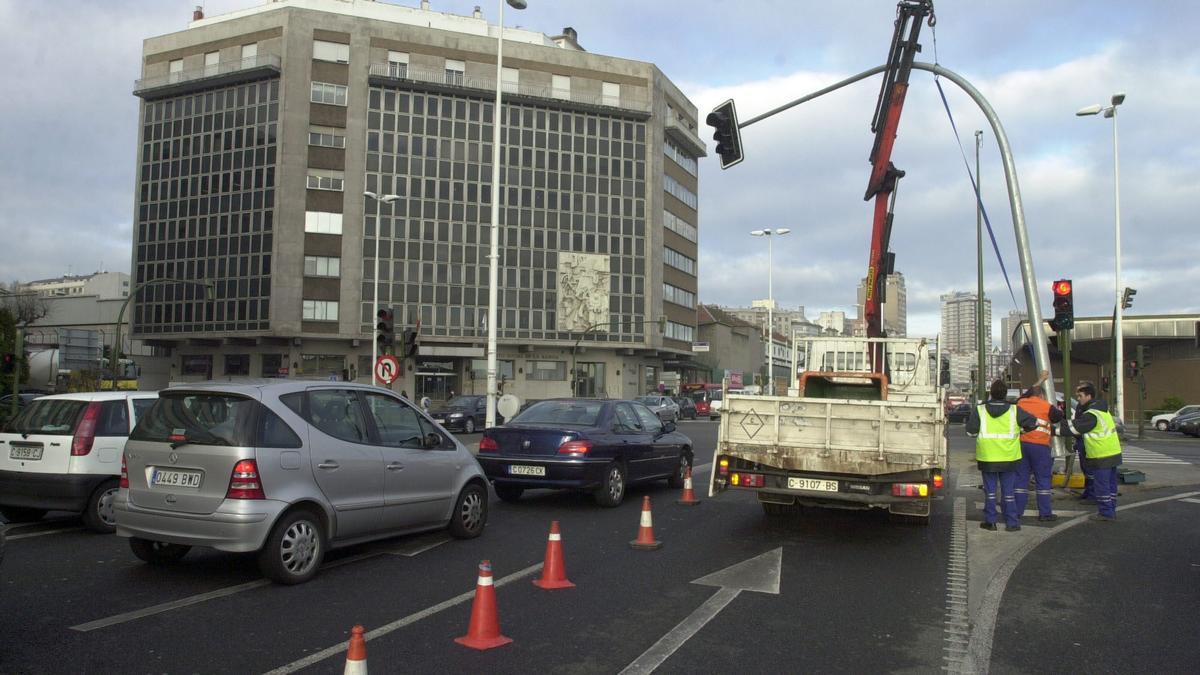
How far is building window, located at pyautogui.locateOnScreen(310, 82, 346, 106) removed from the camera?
54750 millimetres

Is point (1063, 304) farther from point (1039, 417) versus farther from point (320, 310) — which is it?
point (320, 310)

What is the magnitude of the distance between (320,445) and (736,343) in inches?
3618

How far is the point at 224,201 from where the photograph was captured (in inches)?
2207

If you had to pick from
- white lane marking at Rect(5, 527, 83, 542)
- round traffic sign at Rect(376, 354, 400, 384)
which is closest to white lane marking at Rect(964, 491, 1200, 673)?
white lane marking at Rect(5, 527, 83, 542)

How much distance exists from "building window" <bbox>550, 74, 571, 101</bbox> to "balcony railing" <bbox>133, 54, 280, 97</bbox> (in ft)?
58.9

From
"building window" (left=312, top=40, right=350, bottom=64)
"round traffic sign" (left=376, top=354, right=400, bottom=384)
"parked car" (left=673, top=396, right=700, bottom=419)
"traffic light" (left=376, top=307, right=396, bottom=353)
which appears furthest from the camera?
"building window" (left=312, top=40, right=350, bottom=64)

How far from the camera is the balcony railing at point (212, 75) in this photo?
5372 centimetres

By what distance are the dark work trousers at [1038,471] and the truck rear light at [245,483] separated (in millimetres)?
8277

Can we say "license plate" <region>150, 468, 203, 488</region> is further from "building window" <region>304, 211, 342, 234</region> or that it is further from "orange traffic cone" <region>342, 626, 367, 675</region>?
"building window" <region>304, 211, 342, 234</region>

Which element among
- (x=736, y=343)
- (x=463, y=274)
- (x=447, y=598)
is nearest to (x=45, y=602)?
(x=447, y=598)

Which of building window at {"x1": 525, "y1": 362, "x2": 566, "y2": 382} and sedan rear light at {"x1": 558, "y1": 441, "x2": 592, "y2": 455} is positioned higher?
building window at {"x1": 525, "y1": 362, "x2": 566, "y2": 382}

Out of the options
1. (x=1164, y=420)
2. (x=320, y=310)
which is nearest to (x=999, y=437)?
(x=1164, y=420)

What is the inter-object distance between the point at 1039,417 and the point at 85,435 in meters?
10.7

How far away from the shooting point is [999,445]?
9422mm
